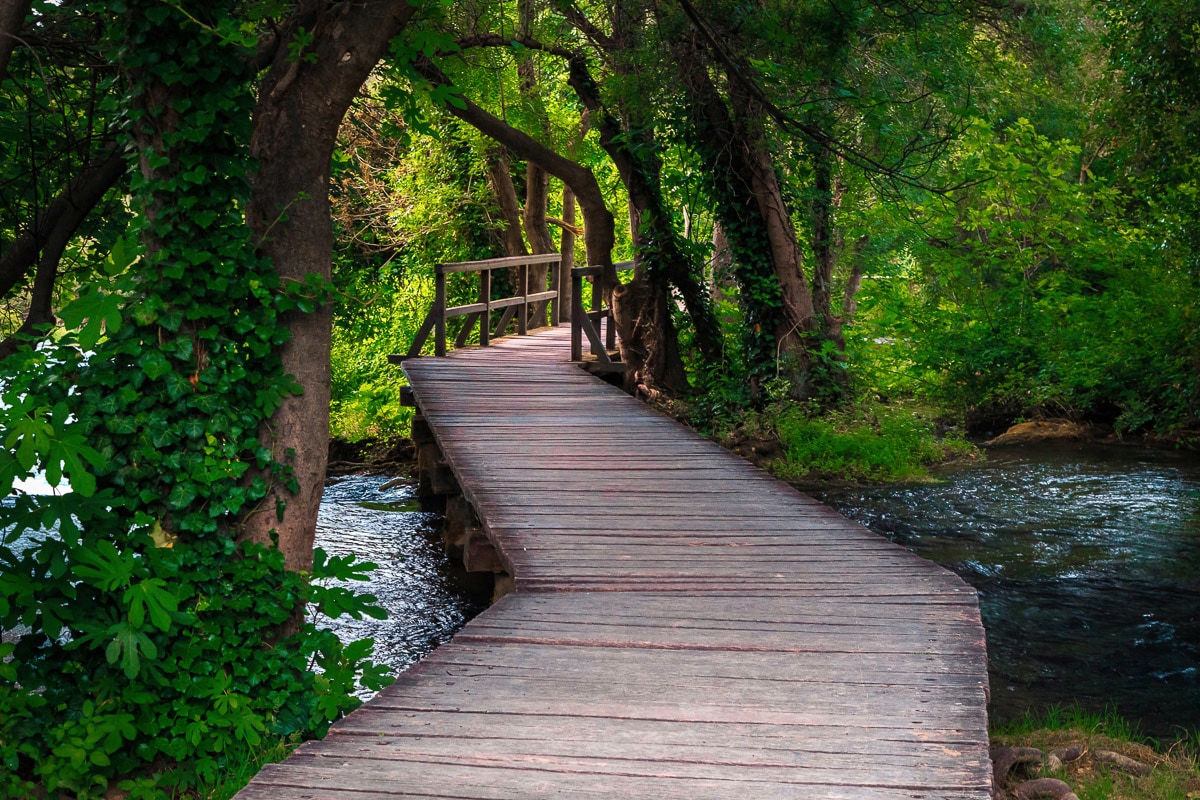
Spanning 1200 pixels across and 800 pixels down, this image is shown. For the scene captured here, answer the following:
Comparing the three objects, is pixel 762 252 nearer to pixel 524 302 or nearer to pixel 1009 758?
pixel 524 302

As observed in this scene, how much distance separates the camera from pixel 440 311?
13320mm

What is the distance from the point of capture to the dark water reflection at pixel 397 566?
8.34m

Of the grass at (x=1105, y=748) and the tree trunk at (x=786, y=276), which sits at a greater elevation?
the tree trunk at (x=786, y=276)

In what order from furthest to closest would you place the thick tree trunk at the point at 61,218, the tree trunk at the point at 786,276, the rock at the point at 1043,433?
the rock at the point at 1043,433
the tree trunk at the point at 786,276
the thick tree trunk at the point at 61,218

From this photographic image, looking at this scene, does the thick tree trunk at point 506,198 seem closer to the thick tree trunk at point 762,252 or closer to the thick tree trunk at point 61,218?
the thick tree trunk at point 762,252

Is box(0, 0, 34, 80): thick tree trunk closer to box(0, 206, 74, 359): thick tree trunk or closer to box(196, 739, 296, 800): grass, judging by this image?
box(0, 206, 74, 359): thick tree trunk

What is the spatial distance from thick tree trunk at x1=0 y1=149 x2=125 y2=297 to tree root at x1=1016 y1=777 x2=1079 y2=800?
478 cm

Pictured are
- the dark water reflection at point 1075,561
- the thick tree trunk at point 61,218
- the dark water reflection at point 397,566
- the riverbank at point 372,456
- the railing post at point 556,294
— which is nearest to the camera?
the thick tree trunk at point 61,218

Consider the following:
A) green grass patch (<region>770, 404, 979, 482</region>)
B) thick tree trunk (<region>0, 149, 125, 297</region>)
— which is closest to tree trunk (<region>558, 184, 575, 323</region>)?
green grass patch (<region>770, 404, 979, 482</region>)

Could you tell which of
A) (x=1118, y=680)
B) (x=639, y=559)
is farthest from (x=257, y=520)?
(x=1118, y=680)

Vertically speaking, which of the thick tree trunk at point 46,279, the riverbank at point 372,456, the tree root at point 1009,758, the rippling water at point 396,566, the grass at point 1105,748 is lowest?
the rippling water at point 396,566

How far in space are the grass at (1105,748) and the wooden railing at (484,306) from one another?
28.1 feet

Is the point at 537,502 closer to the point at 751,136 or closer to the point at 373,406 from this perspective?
the point at 751,136

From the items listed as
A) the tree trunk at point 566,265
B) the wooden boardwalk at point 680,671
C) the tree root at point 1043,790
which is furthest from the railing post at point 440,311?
the tree root at point 1043,790
